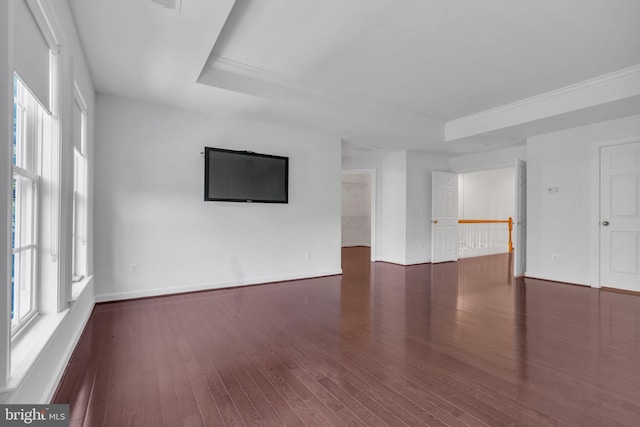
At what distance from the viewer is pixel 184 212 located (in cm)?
425

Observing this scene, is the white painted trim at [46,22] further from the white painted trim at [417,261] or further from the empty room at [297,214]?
the white painted trim at [417,261]

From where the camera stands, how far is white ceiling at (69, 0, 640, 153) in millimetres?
2539

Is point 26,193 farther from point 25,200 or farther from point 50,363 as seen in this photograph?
point 50,363

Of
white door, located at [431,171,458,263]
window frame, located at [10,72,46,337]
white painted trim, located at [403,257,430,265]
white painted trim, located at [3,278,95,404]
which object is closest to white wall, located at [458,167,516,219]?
white door, located at [431,171,458,263]

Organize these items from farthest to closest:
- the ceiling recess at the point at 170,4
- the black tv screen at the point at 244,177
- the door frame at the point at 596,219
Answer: the door frame at the point at 596,219 < the black tv screen at the point at 244,177 < the ceiling recess at the point at 170,4

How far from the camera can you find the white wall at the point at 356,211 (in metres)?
10.6

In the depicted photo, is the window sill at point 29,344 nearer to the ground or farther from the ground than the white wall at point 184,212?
nearer to the ground

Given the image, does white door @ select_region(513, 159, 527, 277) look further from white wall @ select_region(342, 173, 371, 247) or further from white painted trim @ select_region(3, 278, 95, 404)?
white painted trim @ select_region(3, 278, 95, 404)

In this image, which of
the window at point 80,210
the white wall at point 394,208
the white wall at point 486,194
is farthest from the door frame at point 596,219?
the window at point 80,210

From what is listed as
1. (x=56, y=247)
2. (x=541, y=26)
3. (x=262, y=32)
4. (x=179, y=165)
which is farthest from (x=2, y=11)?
(x=541, y=26)

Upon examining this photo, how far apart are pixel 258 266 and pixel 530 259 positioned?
Result: 15.5ft

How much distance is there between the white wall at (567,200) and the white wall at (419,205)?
198cm

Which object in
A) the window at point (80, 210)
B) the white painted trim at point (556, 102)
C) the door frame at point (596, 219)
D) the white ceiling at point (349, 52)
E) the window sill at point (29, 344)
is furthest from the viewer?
the door frame at point (596, 219)

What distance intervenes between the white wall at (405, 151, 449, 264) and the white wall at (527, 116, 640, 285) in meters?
1.98
